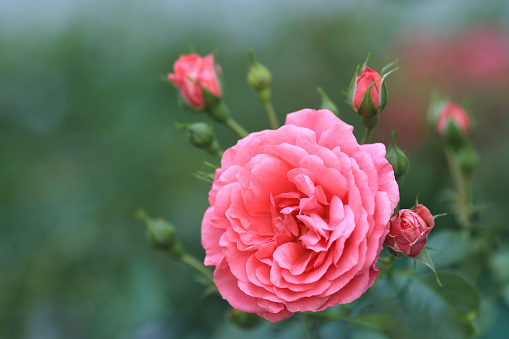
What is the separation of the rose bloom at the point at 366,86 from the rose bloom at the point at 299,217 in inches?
4.5

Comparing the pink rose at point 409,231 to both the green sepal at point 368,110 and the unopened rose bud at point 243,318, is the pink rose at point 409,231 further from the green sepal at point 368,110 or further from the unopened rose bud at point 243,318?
the unopened rose bud at point 243,318

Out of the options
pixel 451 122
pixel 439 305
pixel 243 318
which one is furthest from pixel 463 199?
pixel 243 318

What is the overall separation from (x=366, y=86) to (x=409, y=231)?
0.27 metres

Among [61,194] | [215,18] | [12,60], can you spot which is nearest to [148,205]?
[61,194]

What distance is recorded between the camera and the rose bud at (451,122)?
1183mm

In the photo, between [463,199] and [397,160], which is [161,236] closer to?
[397,160]

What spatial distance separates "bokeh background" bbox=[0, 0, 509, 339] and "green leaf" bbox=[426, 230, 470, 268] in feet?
0.51

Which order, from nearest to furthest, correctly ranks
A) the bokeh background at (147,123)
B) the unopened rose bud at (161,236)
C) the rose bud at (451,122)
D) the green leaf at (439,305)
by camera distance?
1. the green leaf at (439,305)
2. the unopened rose bud at (161,236)
3. the rose bud at (451,122)
4. the bokeh background at (147,123)

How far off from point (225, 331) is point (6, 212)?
48.1 inches

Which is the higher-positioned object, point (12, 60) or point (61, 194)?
point (12, 60)

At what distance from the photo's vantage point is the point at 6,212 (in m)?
2.02

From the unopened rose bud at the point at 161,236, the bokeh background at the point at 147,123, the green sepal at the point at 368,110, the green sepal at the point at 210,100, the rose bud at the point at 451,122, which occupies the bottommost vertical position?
the bokeh background at the point at 147,123

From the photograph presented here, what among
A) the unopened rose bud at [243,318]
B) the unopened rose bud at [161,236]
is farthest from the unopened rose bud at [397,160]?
the unopened rose bud at [161,236]

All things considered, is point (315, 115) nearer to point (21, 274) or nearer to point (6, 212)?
point (21, 274)
